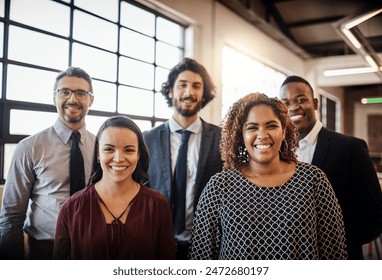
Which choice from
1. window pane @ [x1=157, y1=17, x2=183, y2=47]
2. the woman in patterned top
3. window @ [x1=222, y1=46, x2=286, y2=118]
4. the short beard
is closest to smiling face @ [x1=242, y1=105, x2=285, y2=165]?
the woman in patterned top

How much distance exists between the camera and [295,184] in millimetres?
884

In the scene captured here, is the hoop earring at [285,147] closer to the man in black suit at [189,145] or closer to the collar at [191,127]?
the man in black suit at [189,145]

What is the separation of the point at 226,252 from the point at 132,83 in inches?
29.9

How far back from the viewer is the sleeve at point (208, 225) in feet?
3.03

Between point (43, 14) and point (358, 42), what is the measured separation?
1125 millimetres

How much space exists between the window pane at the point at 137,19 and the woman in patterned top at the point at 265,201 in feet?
Result: 2.09

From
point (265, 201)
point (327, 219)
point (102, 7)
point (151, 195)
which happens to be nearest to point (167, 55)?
point (102, 7)

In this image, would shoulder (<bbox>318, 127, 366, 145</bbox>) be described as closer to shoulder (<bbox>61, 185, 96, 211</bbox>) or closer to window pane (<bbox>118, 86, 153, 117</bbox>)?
window pane (<bbox>118, 86, 153, 117</bbox>)

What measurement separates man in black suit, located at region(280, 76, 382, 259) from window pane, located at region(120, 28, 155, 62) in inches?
24.1

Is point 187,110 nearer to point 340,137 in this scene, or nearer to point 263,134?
point 263,134

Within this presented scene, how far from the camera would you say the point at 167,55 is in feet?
5.08

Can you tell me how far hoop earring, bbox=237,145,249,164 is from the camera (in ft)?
3.20
